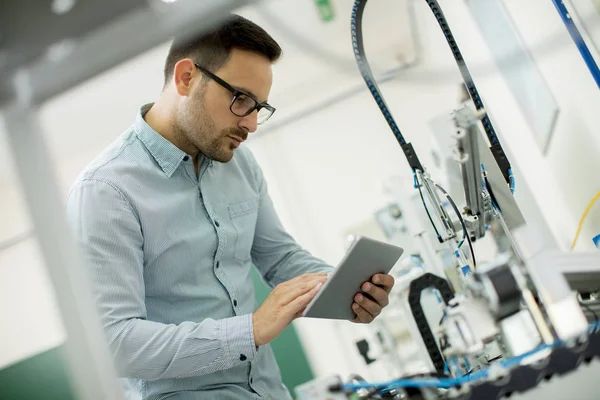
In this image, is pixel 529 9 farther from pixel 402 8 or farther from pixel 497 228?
pixel 402 8

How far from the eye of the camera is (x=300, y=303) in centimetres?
107

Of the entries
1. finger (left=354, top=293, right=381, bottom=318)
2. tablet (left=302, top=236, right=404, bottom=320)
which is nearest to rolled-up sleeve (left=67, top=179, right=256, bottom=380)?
tablet (left=302, top=236, right=404, bottom=320)

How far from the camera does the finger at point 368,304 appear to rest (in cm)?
119

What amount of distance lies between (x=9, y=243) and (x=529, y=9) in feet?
5.63

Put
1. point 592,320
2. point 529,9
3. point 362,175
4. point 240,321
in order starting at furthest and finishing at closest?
point 362,175 < point 529,9 < point 240,321 < point 592,320

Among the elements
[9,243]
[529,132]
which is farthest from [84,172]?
[529,132]

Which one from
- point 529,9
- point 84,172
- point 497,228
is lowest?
point 497,228

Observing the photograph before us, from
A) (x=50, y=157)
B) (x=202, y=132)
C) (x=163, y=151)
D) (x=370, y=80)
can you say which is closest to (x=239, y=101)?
(x=202, y=132)

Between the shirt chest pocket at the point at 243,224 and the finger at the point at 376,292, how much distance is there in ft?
1.12

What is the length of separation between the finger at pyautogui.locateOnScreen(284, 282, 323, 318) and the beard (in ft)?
1.48

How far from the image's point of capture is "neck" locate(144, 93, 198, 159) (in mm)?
1368

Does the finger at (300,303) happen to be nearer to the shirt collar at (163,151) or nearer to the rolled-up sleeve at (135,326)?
the rolled-up sleeve at (135,326)

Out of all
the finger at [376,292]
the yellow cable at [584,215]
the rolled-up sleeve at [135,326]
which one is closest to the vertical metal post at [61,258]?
the rolled-up sleeve at [135,326]

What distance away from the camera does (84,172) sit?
3.89ft
